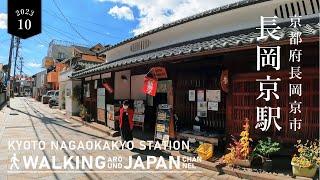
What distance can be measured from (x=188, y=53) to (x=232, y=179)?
3.79 m

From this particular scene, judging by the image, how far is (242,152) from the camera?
23.0 ft

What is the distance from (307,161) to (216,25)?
251 inches

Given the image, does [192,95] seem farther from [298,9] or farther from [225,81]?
[298,9]

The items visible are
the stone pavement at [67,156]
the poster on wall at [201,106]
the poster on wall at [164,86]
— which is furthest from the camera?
the poster on wall at [164,86]

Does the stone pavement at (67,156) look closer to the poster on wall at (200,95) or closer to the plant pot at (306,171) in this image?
the plant pot at (306,171)

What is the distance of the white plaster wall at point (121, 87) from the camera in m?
14.1

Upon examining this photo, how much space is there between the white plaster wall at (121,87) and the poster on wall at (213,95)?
6691mm

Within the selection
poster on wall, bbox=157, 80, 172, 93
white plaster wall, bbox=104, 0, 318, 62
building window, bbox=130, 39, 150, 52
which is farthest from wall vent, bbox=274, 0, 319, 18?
building window, bbox=130, 39, 150, 52

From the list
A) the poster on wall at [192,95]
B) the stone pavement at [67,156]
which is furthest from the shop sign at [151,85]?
the stone pavement at [67,156]

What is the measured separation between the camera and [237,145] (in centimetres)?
712

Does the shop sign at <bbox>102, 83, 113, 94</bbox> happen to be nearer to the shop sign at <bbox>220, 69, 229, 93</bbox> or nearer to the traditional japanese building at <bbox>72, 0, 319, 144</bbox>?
the traditional japanese building at <bbox>72, 0, 319, 144</bbox>

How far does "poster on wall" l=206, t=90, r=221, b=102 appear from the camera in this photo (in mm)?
8680

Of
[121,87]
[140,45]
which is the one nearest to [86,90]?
[121,87]

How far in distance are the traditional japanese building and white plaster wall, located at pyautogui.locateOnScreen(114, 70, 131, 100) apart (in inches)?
115
